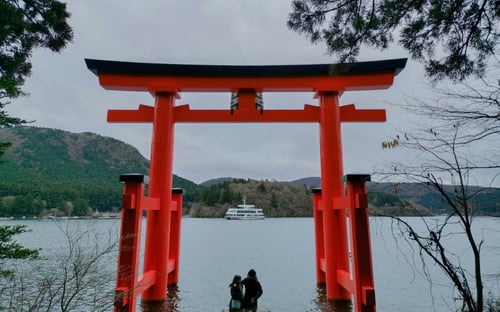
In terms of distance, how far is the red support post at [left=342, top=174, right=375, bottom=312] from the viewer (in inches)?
147

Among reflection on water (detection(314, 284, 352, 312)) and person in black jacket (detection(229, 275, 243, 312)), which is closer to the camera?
person in black jacket (detection(229, 275, 243, 312))

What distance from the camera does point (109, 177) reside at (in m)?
42.1

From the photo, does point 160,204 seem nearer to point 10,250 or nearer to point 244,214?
point 10,250

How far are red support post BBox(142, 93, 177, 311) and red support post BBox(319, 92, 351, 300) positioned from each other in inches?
104

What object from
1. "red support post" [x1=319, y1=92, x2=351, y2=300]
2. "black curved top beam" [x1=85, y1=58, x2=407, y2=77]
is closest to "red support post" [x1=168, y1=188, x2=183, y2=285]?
"black curved top beam" [x1=85, y1=58, x2=407, y2=77]

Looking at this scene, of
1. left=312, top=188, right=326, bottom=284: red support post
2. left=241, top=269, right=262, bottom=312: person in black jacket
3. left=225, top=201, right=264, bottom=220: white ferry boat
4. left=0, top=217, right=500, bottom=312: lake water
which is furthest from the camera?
left=225, top=201, right=264, bottom=220: white ferry boat

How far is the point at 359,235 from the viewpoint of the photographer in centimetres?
381

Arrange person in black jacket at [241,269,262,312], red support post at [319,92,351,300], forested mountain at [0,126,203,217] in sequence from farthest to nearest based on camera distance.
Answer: forested mountain at [0,126,203,217]
red support post at [319,92,351,300]
person in black jacket at [241,269,262,312]

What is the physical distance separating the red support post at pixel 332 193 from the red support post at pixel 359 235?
3.09 ft

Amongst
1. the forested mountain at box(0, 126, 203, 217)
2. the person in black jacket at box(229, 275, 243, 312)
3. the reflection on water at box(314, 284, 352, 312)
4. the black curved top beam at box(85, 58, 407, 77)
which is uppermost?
the forested mountain at box(0, 126, 203, 217)

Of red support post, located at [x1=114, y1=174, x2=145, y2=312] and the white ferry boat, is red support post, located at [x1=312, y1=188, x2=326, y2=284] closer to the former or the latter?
red support post, located at [x1=114, y1=174, x2=145, y2=312]

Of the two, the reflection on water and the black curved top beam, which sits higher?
the black curved top beam

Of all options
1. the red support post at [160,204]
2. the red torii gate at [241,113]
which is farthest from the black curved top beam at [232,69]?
the red support post at [160,204]

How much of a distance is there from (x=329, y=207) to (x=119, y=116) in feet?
13.0
